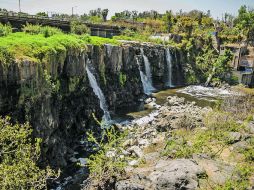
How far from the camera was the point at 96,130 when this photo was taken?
29875 mm

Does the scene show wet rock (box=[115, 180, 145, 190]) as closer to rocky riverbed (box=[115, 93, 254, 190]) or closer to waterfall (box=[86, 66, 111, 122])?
rocky riverbed (box=[115, 93, 254, 190])

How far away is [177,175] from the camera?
47.7ft

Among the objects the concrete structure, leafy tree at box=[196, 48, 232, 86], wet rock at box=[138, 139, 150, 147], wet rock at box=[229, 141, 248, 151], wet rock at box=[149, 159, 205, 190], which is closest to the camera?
wet rock at box=[149, 159, 205, 190]

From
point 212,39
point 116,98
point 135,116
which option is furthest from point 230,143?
point 212,39

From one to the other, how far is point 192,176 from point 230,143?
6.57 meters

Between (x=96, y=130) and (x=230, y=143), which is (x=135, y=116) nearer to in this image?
(x=96, y=130)

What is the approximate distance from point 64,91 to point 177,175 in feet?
52.3

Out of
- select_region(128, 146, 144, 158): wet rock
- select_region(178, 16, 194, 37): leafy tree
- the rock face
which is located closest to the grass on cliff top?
the rock face

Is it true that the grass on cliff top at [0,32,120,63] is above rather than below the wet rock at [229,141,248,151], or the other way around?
above

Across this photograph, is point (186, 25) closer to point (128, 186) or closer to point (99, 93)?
point (99, 93)

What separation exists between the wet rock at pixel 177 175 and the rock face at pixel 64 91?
9.22 metres

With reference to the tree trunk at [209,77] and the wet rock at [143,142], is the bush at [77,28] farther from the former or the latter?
the wet rock at [143,142]

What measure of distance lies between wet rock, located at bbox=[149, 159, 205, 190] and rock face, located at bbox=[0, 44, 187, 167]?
9218 mm

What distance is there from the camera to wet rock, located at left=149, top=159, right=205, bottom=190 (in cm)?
1421
